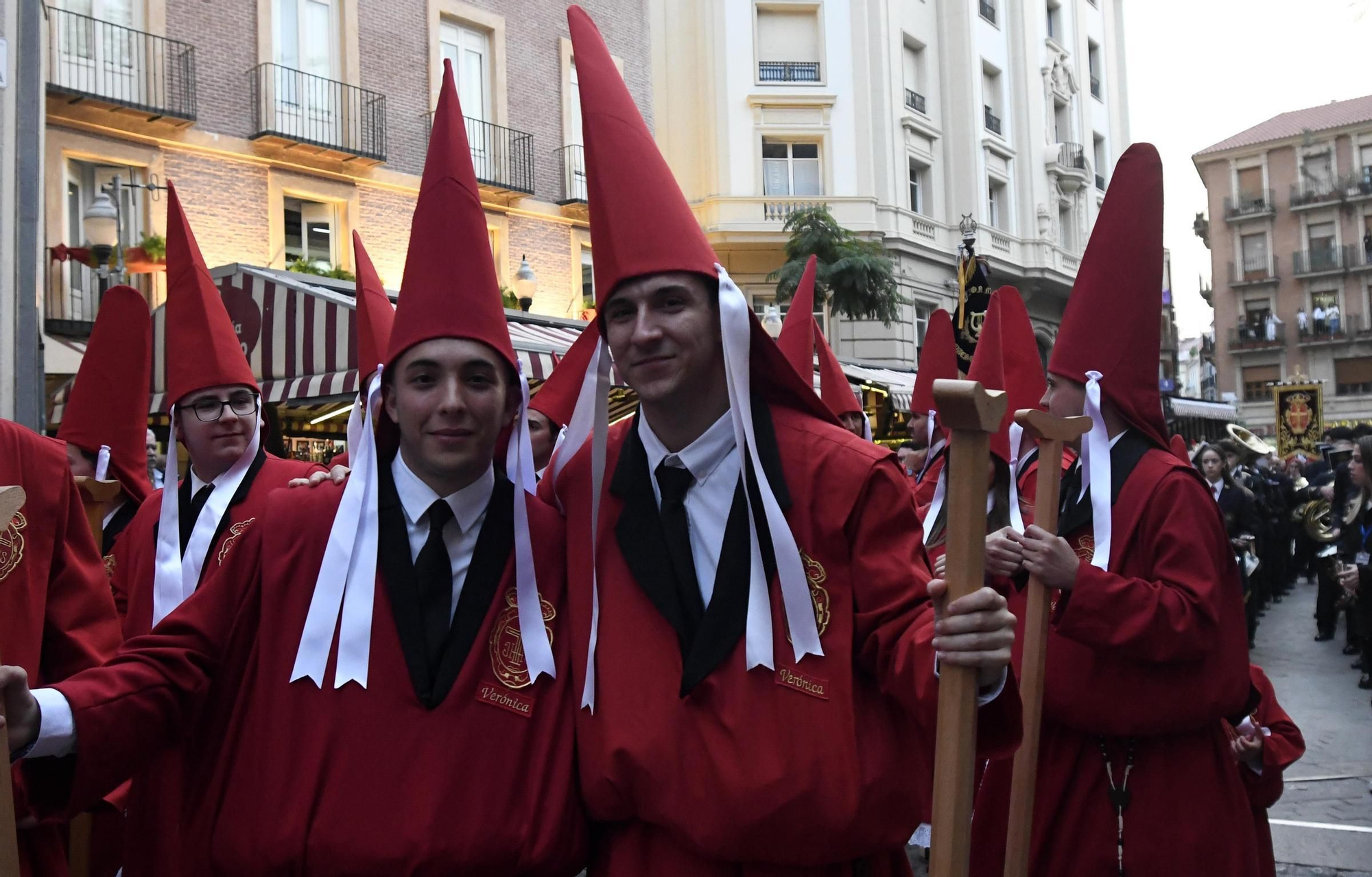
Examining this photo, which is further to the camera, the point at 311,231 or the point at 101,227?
the point at 311,231

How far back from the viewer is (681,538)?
2.48m

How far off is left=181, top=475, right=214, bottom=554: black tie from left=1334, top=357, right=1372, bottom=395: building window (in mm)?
58534

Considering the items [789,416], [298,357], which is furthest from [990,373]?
[298,357]

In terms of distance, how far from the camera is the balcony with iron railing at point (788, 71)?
25.8m

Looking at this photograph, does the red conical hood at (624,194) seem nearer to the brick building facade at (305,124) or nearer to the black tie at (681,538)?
the black tie at (681,538)

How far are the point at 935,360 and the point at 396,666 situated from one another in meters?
5.77

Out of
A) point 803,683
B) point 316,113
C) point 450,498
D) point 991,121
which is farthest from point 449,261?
point 991,121

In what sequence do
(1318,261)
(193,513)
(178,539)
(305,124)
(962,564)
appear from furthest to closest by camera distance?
(1318,261) < (305,124) < (193,513) < (178,539) < (962,564)

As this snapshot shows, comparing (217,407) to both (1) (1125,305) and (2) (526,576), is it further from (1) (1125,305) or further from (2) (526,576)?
(1) (1125,305)

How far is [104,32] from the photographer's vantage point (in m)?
13.2

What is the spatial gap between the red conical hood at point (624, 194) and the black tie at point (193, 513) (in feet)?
6.79

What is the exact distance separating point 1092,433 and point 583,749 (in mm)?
1890

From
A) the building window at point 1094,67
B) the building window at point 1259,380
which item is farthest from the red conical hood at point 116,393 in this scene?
the building window at point 1259,380

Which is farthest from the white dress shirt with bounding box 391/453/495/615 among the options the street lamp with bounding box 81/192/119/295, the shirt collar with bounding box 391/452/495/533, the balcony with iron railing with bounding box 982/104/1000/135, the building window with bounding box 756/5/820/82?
the balcony with iron railing with bounding box 982/104/1000/135
